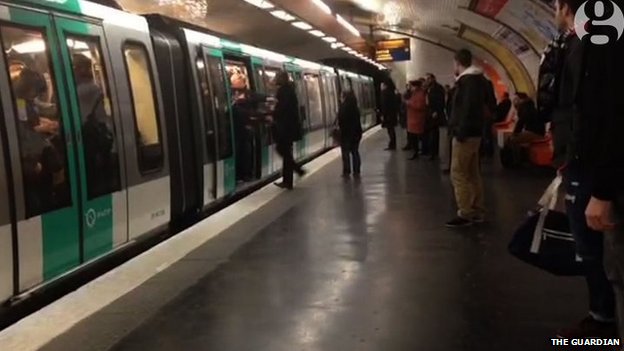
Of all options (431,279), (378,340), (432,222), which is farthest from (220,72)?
(378,340)

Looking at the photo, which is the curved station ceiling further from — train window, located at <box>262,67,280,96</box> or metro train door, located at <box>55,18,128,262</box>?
metro train door, located at <box>55,18,128,262</box>

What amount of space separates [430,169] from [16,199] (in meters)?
A: 9.66

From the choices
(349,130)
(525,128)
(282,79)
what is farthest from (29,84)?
(525,128)

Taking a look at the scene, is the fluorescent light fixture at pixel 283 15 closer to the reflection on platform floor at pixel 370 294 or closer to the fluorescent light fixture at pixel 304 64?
the fluorescent light fixture at pixel 304 64

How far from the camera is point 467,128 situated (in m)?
6.98

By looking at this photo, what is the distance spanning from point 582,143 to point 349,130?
379 inches

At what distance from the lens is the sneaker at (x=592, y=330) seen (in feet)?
12.4

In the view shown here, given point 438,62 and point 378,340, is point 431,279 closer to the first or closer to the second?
point 378,340

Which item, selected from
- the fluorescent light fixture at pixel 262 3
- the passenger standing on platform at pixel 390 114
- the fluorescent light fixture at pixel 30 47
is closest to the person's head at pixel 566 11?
the fluorescent light fixture at pixel 30 47

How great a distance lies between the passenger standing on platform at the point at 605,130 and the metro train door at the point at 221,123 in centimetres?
638

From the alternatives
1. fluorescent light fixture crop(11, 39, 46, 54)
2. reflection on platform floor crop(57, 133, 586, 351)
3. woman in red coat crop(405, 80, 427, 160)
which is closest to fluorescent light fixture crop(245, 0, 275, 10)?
woman in red coat crop(405, 80, 427, 160)

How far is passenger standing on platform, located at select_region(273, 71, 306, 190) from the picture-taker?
10.9 m

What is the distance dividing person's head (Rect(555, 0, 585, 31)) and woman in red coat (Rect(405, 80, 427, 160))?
11.1m

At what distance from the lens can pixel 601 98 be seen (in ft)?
9.18
